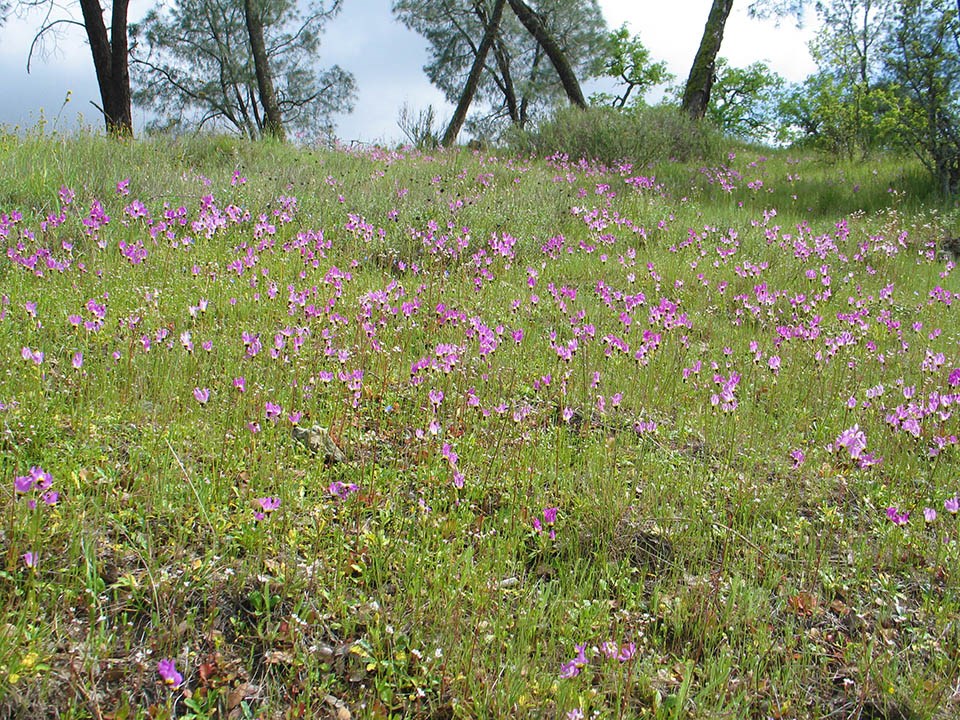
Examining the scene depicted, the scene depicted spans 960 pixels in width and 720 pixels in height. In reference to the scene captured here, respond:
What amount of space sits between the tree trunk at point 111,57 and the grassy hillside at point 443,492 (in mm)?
7928

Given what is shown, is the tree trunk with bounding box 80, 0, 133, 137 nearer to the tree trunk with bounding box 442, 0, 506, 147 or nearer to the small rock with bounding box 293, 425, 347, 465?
the tree trunk with bounding box 442, 0, 506, 147

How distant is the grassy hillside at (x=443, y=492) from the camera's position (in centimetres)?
222

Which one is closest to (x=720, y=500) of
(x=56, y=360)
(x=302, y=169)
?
(x=56, y=360)

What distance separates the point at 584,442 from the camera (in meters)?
3.74

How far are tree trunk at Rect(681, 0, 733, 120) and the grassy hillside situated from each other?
1266cm

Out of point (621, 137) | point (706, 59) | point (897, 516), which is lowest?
point (897, 516)

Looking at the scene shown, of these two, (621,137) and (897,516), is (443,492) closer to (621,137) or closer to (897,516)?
(897,516)

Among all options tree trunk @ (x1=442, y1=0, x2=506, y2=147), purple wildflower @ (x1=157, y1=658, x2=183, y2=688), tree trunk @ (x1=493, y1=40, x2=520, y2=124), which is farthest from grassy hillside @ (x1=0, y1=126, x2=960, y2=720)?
tree trunk @ (x1=493, y1=40, x2=520, y2=124)

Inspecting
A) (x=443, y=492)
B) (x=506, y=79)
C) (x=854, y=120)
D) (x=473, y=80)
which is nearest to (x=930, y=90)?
(x=854, y=120)

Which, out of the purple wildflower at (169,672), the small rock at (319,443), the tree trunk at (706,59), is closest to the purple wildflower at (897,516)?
the small rock at (319,443)

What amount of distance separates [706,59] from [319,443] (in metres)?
17.8

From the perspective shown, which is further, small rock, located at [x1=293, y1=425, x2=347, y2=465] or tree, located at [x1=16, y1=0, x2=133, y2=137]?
tree, located at [x1=16, y1=0, x2=133, y2=137]

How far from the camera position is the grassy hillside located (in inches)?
87.5

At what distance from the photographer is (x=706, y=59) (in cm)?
1766
